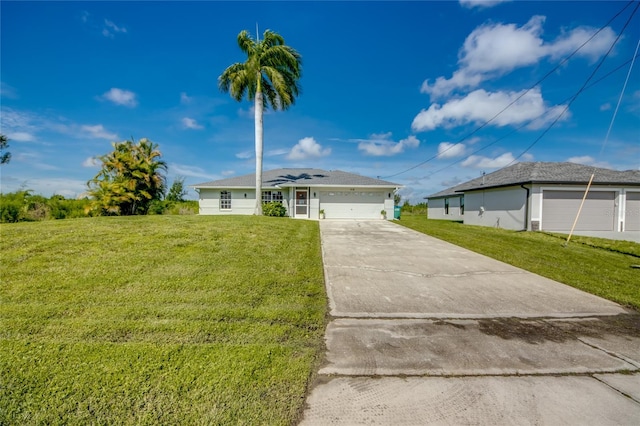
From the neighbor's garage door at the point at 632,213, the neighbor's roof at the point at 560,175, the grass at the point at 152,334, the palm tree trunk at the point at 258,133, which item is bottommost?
the grass at the point at 152,334

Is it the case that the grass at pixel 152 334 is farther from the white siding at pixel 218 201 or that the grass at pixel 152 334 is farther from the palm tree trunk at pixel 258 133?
the white siding at pixel 218 201

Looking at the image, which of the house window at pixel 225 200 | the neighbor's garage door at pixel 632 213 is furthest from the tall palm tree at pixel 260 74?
the neighbor's garage door at pixel 632 213

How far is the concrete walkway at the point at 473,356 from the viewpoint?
2.09 meters

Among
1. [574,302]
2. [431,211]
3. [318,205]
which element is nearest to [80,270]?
[574,302]

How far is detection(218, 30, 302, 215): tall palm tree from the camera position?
→ 15.9 m

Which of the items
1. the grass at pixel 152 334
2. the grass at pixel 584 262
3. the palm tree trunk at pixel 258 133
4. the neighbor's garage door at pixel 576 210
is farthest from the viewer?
the palm tree trunk at pixel 258 133

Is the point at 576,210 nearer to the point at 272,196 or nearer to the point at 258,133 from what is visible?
the point at 258,133

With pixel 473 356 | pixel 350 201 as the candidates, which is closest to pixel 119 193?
pixel 350 201

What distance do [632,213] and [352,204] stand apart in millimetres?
15794

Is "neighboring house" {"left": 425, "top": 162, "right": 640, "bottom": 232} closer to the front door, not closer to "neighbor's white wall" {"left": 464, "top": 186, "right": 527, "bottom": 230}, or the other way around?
"neighbor's white wall" {"left": 464, "top": 186, "right": 527, "bottom": 230}

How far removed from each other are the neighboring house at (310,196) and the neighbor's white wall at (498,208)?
591 cm

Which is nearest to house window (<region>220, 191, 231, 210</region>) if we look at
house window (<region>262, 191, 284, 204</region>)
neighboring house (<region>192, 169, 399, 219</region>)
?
neighboring house (<region>192, 169, 399, 219</region>)

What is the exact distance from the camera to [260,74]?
53.1ft

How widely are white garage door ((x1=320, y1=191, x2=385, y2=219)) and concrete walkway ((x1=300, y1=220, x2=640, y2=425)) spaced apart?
14591mm
